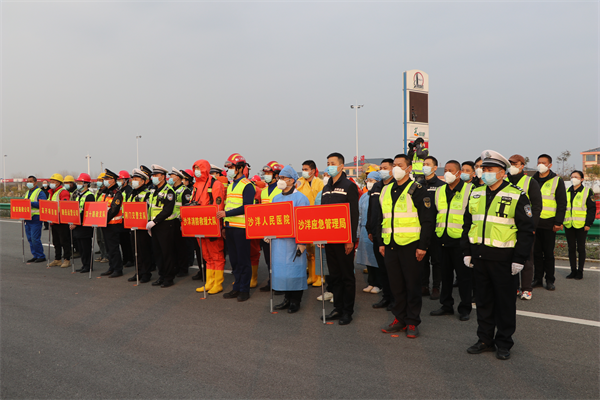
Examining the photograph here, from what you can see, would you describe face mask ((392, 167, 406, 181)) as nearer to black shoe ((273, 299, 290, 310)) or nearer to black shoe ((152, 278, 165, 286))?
black shoe ((273, 299, 290, 310))

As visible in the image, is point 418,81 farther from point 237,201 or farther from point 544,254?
point 237,201

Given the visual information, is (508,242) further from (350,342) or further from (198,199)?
(198,199)

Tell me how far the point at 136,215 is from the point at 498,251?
6.30m

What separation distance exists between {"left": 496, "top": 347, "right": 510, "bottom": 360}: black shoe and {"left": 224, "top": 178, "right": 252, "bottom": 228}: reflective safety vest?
13.1ft

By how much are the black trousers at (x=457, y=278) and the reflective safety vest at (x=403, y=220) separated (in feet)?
3.60

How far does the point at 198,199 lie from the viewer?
7273mm

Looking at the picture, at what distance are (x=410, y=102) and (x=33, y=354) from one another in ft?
39.2

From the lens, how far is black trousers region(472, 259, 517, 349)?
4.10 m

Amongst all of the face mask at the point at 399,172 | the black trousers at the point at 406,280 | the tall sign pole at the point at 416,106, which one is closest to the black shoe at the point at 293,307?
the black trousers at the point at 406,280

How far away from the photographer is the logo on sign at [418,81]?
13.3 metres

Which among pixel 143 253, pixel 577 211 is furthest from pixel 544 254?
pixel 143 253

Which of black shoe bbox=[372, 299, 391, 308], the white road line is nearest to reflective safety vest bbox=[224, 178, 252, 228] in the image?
black shoe bbox=[372, 299, 391, 308]

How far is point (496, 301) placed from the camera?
421 centimetres

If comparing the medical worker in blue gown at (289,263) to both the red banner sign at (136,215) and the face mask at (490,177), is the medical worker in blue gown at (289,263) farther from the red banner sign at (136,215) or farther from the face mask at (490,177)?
the red banner sign at (136,215)
